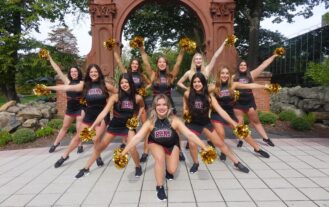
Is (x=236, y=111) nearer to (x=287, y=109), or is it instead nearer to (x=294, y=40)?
(x=287, y=109)

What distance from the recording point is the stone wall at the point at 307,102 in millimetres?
11078

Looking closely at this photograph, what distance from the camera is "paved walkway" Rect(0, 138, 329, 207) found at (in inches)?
185

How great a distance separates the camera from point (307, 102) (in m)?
11.7

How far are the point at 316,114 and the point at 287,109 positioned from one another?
1493 mm

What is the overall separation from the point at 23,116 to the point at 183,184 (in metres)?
7.43

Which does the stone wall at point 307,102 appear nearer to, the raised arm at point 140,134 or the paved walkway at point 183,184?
the paved walkway at point 183,184

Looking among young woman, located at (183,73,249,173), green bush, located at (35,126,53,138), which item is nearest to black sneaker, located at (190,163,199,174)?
young woman, located at (183,73,249,173)

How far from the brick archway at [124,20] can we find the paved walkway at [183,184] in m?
6.22

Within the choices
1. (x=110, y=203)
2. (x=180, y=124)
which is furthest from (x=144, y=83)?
(x=110, y=203)

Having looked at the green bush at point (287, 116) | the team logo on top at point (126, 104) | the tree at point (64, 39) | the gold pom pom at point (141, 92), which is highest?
the tree at point (64, 39)

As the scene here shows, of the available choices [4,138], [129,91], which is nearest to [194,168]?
[129,91]

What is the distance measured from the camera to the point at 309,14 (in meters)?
22.0

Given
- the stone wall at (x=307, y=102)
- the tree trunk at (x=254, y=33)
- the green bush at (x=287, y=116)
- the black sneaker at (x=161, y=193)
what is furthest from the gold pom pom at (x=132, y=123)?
the tree trunk at (x=254, y=33)

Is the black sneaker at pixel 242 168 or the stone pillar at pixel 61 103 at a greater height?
the stone pillar at pixel 61 103
